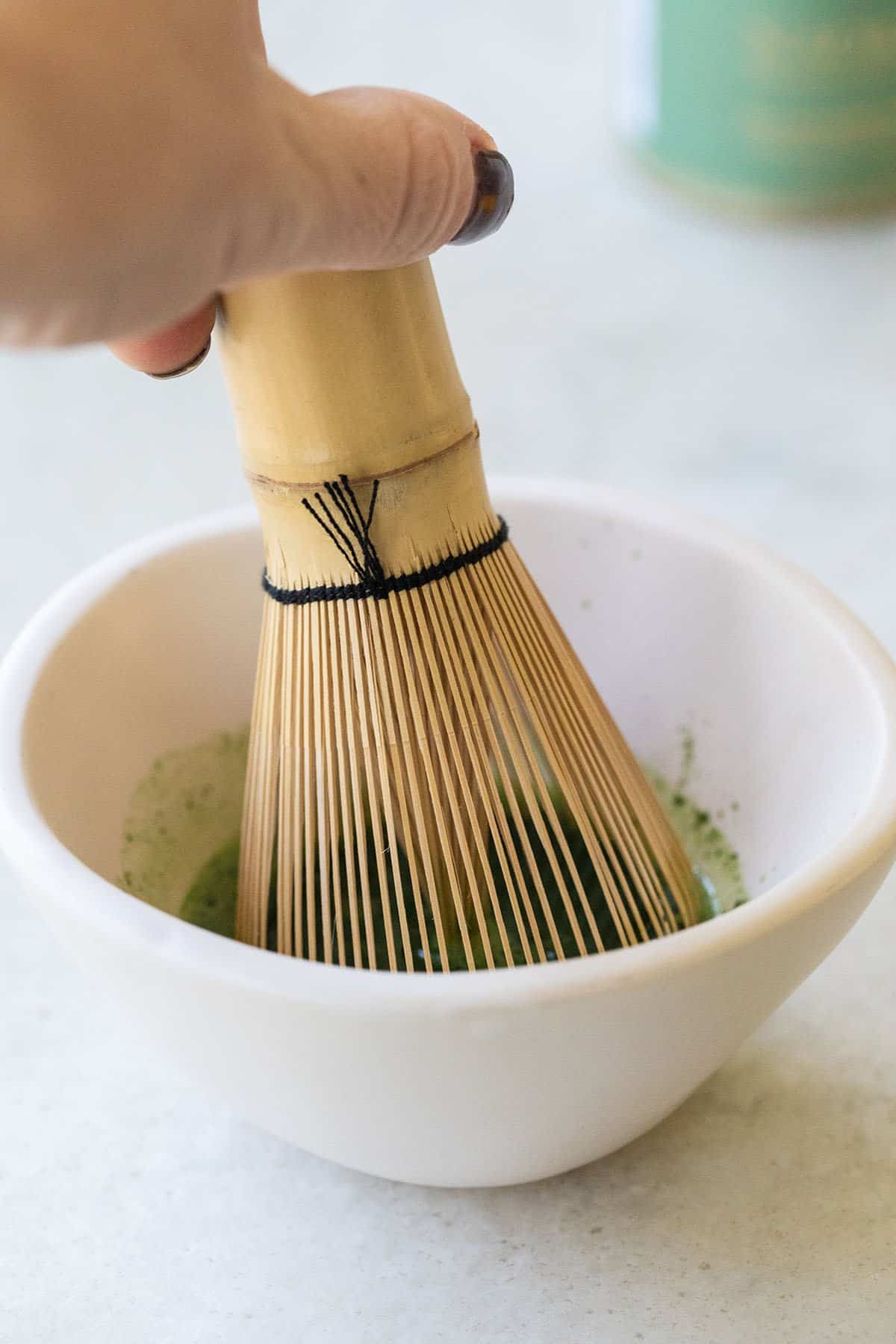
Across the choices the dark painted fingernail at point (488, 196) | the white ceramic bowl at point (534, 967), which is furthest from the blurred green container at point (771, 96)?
the dark painted fingernail at point (488, 196)

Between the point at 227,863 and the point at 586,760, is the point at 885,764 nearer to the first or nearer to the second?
the point at 586,760

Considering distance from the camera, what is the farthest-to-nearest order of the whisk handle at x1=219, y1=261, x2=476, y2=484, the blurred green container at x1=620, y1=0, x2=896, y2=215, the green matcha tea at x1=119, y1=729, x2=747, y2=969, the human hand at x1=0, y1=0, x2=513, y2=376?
1. the blurred green container at x1=620, y1=0, x2=896, y2=215
2. the green matcha tea at x1=119, y1=729, x2=747, y2=969
3. the whisk handle at x1=219, y1=261, x2=476, y2=484
4. the human hand at x1=0, y1=0, x2=513, y2=376

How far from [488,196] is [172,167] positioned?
0.38 ft

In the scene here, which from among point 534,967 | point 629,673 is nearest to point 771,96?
point 629,673

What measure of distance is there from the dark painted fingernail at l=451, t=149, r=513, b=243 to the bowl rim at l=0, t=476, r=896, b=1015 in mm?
165

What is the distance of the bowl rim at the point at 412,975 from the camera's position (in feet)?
1.12

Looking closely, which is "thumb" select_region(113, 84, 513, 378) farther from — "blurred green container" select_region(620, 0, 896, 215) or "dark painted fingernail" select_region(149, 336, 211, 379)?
"blurred green container" select_region(620, 0, 896, 215)

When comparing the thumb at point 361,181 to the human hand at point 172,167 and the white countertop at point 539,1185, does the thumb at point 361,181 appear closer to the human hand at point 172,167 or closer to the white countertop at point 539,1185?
the human hand at point 172,167

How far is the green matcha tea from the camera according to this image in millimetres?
485

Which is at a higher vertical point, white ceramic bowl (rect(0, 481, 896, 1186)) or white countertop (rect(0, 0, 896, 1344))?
white ceramic bowl (rect(0, 481, 896, 1186))

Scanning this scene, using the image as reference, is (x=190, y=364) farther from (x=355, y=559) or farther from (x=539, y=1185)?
(x=539, y=1185)

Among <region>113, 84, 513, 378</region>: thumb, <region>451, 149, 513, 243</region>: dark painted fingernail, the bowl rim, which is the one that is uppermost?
<region>113, 84, 513, 378</region>: thumb

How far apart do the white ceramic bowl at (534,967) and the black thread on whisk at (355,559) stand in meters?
0.09

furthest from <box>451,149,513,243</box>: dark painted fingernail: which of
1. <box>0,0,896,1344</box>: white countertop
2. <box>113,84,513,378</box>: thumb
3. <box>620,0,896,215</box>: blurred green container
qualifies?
<box>620,0,896,215</box>: blurred green container
